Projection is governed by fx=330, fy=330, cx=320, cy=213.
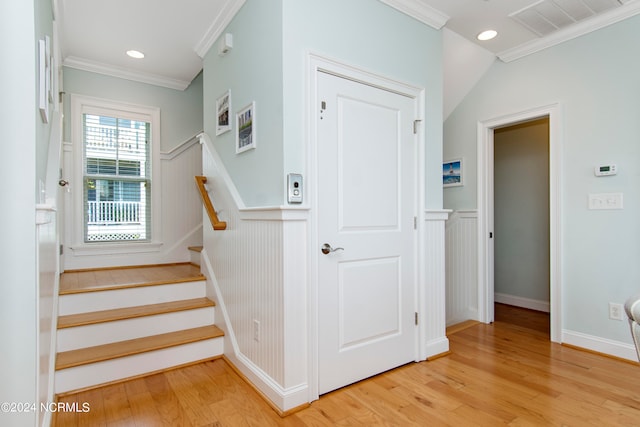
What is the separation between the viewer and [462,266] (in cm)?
360

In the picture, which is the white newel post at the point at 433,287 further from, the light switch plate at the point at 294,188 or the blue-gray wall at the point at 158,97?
the blue-gray wall at the point at 158,97

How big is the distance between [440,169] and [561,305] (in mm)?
1593

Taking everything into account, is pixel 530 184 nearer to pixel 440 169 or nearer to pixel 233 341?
pixel 440 169

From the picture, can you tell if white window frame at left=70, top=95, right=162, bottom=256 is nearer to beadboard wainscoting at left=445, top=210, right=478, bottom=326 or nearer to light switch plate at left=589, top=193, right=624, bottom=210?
beadboard wainscoting at left=445, top=210, right=478, bottom=326

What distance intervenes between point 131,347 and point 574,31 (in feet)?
13.8

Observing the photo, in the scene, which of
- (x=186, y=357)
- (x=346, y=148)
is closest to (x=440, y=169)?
(x=346, y=148)

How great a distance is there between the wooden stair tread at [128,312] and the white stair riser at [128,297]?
0.12ft

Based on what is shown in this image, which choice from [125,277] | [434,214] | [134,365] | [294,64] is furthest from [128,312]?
[434,214]

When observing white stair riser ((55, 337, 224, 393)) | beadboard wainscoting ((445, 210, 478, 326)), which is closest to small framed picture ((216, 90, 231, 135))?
white stair riser ((55, 337, 224, 393))

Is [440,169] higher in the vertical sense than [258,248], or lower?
higher

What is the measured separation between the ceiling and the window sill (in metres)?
1.86

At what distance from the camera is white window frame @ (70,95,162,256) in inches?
134

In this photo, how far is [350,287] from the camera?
2133mm

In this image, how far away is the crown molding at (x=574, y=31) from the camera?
8.14 feet
